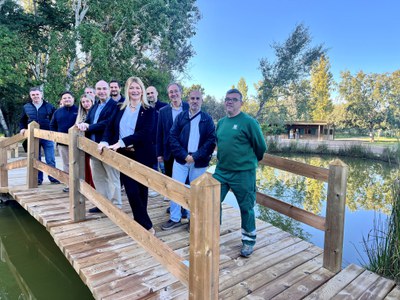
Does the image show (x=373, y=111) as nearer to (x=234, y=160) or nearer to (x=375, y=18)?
(x=375, y=18)

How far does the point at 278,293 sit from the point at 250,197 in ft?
2.61

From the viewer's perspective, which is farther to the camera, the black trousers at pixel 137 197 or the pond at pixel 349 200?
the pond at pixel 349 200

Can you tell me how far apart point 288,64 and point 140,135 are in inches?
1008

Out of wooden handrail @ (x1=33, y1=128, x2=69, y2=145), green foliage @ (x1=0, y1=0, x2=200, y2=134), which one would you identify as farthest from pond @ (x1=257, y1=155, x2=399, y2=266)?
green foliage @ (x1=0, y1=0, x2=200, y2=134)

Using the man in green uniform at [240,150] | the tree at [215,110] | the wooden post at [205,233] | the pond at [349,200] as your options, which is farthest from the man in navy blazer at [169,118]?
the tree at [215,110]

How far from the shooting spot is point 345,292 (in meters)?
2.23

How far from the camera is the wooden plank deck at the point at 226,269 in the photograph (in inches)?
86.4

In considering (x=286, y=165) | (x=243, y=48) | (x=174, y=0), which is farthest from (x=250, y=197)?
(x=243, y=48)

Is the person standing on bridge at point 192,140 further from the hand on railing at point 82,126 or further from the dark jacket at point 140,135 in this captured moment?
the hand on railing at point 82,126

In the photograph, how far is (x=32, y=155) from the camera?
4.67m

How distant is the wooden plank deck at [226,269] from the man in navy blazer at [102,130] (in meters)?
0.39

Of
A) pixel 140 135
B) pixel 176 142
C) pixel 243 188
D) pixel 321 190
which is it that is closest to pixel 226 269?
pixel 243 188

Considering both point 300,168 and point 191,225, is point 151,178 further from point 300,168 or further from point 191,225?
point 300,168

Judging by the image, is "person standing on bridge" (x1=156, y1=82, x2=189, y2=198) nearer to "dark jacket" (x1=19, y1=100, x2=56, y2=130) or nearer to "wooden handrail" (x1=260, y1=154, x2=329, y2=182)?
"wooden handrail" (x1=260, y1=154, x2=329, y2=182)
